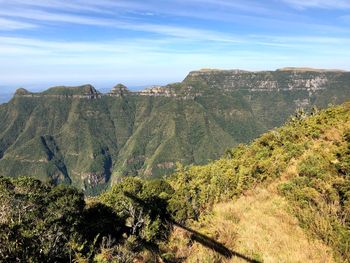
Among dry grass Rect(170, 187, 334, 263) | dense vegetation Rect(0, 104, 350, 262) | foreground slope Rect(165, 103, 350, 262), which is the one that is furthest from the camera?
dense vegetation Rect(0, 104, 350, 262)

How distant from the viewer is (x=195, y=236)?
41.5 feet

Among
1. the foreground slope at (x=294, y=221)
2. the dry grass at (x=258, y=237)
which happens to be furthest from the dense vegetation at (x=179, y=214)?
the dry grass at (x=258, y=237)

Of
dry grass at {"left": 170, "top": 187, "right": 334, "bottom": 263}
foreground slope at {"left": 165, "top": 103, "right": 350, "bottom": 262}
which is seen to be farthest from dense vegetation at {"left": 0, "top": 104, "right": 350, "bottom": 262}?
dry grass at {"left": 170, "top": 187, "right": 334, "bottom": 263}

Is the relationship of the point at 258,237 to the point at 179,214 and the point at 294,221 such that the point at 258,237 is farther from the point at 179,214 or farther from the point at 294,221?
the point at 179,214

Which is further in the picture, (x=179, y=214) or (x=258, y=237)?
(x=179, y=214)

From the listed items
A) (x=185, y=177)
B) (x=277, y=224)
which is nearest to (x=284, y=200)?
(x=277, y=224)

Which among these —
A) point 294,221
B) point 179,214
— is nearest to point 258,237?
point 294,221

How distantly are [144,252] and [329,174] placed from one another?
881cm

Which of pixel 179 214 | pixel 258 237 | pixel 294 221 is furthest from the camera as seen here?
pixel 179 214

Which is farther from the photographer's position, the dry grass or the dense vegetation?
the dense vegetation

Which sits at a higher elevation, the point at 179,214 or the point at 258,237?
the point at 258,237

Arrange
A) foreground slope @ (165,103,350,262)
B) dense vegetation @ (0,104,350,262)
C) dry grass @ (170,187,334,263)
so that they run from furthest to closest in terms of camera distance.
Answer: dense vegetation @ (0,104,350,262)
foreground slope @ (165,103,350,262)
dry grass @ (170,187,334,263)

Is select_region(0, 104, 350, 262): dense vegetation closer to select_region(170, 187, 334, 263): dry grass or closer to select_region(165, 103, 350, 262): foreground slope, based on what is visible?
select_region(165, 103, 350, 262): foreground slope

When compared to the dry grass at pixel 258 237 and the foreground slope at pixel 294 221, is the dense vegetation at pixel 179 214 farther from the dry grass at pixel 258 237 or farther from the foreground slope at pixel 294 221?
the dry grass at pixel 258 237
